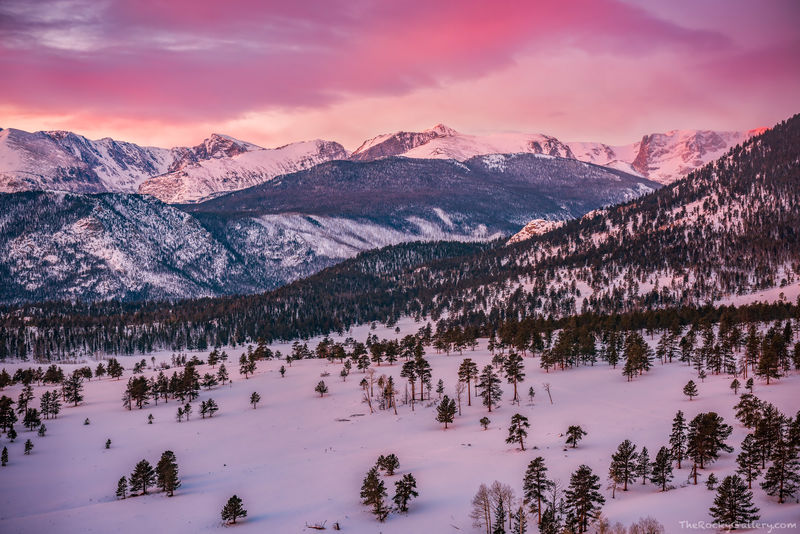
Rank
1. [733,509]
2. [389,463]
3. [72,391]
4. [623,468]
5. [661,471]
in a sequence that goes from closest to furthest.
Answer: [733,509], [661,471], [623,468], [389,463], [72,391]

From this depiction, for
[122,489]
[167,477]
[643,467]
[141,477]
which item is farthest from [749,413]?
[122,489]

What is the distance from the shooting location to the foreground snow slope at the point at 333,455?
94.8m

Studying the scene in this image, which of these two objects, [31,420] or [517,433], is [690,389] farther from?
[31,420]

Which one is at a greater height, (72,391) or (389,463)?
(72,391)

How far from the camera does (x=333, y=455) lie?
127 metres

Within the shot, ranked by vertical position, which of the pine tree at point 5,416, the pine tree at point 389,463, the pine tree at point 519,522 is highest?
the pine tree at point 5,416

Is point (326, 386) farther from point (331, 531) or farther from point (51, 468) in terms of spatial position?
point (331, 531)

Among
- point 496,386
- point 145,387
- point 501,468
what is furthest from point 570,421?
point 145,387

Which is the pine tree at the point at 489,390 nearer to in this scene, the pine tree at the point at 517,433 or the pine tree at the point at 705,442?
the pine tree at the point at 517,433

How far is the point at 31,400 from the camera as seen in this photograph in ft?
604

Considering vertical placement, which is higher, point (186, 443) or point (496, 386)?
point (496, 386)

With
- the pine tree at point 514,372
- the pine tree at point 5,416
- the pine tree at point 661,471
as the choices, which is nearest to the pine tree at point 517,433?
the pine tree at point 661,471

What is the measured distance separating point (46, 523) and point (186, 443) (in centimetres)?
4453

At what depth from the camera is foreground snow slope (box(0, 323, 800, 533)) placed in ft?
311
